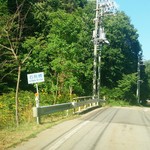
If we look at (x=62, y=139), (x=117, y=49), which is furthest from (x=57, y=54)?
(x=117, y=49)

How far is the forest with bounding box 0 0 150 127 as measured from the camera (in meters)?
24.0

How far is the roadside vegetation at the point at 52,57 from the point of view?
66.8ft

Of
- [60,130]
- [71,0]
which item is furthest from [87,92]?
[60,130]

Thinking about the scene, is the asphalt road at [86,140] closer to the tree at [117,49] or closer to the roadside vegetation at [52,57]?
the roadside vegetation at [52,57]

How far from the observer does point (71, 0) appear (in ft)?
220

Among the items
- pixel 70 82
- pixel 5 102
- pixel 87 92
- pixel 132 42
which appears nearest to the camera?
pixel 5 102

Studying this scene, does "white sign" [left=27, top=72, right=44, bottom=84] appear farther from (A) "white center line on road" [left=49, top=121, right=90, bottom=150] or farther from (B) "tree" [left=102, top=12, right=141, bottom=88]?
(B) "tree" [left=102, top=12, right=141, bottom=88]

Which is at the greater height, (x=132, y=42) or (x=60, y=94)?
(x=132, y=42)

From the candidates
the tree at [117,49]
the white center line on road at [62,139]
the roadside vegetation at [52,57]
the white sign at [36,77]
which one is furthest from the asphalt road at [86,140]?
the tree at [117,49]

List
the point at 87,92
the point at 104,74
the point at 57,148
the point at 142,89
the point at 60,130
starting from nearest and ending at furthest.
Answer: the point at 57,148 → the point at 60,130 → the point at 87,92 → the point at 104,74 → the point at 142,89

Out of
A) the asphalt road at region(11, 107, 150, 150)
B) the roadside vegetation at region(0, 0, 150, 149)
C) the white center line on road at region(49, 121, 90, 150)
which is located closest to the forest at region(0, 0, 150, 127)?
the roadside vegetation at region(0, 0, 150, 149)

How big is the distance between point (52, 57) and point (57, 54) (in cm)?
56

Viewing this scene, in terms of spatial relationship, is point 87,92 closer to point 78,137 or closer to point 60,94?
point 60,94

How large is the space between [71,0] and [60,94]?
38.3 meters
